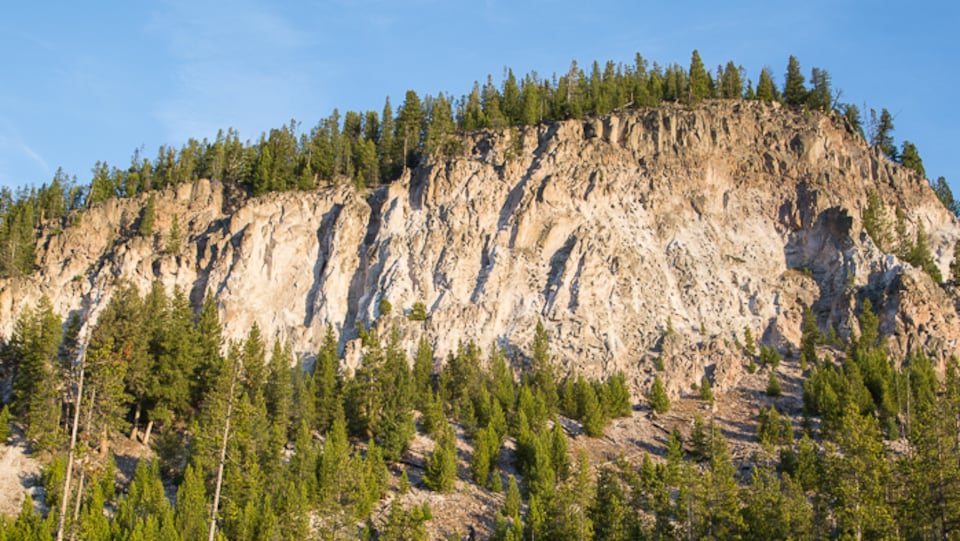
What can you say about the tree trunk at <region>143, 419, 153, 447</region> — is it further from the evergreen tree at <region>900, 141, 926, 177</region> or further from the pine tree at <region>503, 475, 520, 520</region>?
the evergreen tree at <region>900, 141, 926, 177</region>

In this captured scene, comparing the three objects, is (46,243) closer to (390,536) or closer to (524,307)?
(524,307)

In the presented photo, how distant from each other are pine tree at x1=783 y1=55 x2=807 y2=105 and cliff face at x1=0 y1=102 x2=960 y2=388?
8379mm

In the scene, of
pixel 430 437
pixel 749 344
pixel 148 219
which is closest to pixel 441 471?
pixel 430 437

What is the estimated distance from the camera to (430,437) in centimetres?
6431

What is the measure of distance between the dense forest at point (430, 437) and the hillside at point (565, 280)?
20.4 inches

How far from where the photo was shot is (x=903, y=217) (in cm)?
9538

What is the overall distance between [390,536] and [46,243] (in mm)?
66958

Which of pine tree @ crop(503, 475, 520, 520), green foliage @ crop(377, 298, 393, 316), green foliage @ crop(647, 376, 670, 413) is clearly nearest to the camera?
pine tree @ crop(503, 475, 520, 520)

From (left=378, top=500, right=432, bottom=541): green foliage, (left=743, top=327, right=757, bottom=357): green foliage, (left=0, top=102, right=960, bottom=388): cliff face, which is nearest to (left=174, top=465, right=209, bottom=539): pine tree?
(left=378, top=500, right=432, bottom=541): green foliage

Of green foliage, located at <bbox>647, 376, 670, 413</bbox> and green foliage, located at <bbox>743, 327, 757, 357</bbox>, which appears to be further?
green foliage, located at <bbox>743, 327, 757, 357</bbox>

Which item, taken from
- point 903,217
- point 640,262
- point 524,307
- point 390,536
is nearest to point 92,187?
point 524,307

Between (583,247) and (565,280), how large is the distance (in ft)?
15.0

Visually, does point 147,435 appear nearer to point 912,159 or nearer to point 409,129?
point 409,129

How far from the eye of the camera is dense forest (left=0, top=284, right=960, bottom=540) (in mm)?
42031
